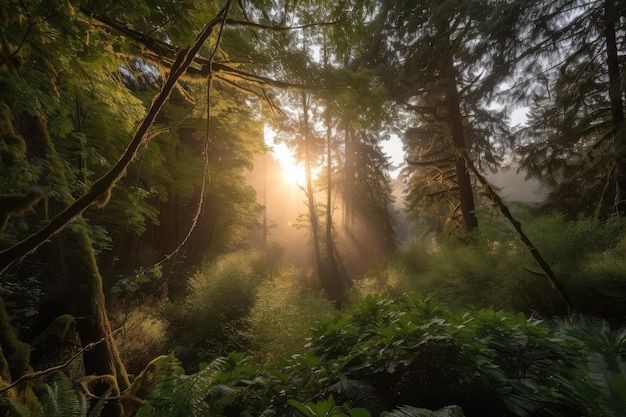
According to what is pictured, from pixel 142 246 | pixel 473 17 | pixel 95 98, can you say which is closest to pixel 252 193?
pixel 142 246

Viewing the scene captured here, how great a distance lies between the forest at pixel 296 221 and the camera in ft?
5.09

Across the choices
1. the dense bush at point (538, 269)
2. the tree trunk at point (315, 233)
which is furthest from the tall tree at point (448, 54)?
the tree trunk at point (315, 233)

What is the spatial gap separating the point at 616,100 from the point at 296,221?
1296cm

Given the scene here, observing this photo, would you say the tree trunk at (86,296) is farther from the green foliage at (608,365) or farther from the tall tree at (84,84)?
the green foliage at (608,365)

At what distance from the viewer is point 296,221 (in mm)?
15344

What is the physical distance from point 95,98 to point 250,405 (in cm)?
436

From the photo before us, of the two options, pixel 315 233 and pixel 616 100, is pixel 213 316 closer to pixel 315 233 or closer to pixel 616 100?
pixel 315 233

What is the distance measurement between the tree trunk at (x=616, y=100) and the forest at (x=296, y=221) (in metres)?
0.06

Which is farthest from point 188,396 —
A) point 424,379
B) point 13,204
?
point 13,204

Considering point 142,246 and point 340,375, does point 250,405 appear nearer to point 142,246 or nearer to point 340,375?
point 340,375

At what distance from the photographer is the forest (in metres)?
1.55

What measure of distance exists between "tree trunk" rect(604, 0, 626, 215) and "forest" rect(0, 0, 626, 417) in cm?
6

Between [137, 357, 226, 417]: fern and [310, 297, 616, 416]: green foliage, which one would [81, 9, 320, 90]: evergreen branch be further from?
A: [310, 297, 616, 416]: green foliage

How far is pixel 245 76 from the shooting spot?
2.60m
